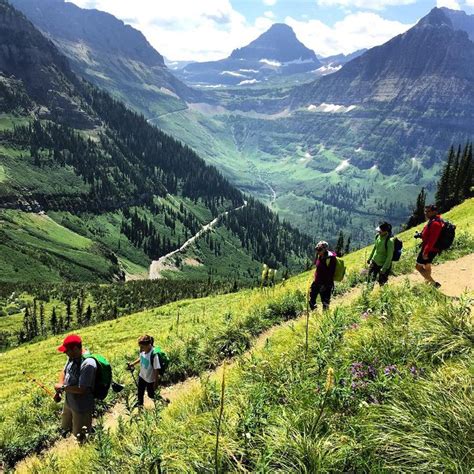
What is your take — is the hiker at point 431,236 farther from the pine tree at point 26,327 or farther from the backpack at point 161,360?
the pine tree at point 26,327

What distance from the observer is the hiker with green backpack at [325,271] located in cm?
1545

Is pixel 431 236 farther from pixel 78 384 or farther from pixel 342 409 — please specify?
pixel 78 384

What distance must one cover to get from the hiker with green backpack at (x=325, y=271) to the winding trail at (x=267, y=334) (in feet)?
3.07

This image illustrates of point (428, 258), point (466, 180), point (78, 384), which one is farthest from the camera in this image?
point (466, 180)

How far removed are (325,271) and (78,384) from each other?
9.47 meters

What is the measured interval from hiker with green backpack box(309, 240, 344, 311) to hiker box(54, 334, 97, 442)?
8.78m

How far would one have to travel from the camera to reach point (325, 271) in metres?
15.8

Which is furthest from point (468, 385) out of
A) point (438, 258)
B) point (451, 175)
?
point (451, 175)

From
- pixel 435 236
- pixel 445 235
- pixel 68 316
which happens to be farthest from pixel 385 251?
pixel 68 316

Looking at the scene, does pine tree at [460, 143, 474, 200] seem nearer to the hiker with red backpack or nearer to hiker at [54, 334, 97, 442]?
the hiker with red backpack

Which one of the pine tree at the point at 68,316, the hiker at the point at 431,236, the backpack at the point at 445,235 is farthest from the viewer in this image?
the pine tree at the point at 68,316

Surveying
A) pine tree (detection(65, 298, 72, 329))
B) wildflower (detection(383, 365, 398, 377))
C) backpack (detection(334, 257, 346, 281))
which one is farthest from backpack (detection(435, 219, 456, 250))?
pine tree (detection(65, 298, 72, 329))

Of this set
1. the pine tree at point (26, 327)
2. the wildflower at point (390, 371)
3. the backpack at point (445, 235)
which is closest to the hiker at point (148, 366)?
the wildflower at point (390, 371)

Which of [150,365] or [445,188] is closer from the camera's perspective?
[150,365]
